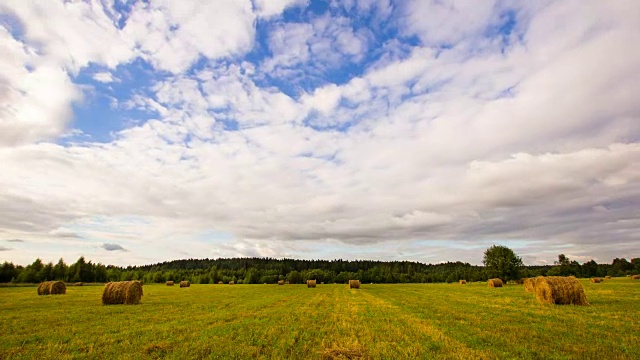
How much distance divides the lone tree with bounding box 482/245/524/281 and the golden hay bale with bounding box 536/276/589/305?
56157 millimetres

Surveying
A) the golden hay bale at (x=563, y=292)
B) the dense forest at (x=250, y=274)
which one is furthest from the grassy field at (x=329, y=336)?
the dense forest at (x=250, y=274)

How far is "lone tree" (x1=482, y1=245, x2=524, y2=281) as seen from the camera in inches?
2864

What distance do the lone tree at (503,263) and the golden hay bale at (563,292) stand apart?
56157 mm

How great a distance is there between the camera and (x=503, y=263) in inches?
2886

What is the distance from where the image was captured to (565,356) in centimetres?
905

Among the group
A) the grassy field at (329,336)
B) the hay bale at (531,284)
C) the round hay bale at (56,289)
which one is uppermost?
the hay bale at (531,284)

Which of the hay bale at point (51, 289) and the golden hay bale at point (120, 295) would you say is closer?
the golden hay bale at point (120, 295)

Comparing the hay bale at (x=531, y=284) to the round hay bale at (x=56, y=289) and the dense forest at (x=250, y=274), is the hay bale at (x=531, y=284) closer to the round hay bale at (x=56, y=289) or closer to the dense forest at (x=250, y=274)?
the round hay bale at (x=56, y=289)

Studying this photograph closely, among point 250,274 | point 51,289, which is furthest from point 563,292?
point 250,274

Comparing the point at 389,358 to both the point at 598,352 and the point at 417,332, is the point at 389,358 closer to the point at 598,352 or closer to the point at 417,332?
the point at 417,332

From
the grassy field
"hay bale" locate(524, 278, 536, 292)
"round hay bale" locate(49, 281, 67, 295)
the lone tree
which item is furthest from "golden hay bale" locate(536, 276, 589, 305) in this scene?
the lone tree

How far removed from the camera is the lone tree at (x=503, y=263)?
239 feet

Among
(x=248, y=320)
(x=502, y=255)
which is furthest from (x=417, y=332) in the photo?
(x=502, y=255)

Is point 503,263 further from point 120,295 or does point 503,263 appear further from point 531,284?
point 120,295
